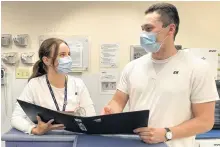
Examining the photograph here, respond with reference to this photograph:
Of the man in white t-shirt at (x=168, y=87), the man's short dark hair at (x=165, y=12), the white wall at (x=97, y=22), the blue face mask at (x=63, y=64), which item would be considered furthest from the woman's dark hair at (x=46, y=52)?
the white wall at (x=97, y=22)

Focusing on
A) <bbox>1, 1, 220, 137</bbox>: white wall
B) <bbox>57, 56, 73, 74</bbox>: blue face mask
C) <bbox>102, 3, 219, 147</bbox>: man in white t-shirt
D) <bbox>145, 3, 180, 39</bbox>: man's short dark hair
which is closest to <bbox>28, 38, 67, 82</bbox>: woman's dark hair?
<bbox>57, 56, 73, 74</bbox>: blue face mask

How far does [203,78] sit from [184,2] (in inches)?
80.1

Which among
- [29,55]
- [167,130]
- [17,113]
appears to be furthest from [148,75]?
[29,55]

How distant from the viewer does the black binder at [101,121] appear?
1096 millimetres

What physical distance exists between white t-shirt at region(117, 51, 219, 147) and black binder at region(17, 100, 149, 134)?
0.22 metres

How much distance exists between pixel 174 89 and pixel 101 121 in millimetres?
413

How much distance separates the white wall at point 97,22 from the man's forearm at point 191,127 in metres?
1.92

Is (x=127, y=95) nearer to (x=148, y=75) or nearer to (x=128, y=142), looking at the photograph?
(x=148, y=75)

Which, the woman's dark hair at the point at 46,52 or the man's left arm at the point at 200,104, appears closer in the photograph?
the man's left arm at the point at 200,104

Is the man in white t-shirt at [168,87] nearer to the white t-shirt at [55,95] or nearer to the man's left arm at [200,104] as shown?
the man's left arm at [200,104]

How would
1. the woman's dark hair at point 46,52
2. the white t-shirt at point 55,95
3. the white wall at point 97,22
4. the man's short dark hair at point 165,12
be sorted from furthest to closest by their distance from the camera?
the white wall at point 97,22 < the woman's dark hair at point 46,52 < the white t-shirt at point 55,95 < the man's short dark hair at point 165,12

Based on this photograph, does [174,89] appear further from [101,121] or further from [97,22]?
[97,22]

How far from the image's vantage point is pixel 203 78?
4.25 ft

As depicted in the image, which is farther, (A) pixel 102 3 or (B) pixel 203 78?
(A) pixel 102 3
